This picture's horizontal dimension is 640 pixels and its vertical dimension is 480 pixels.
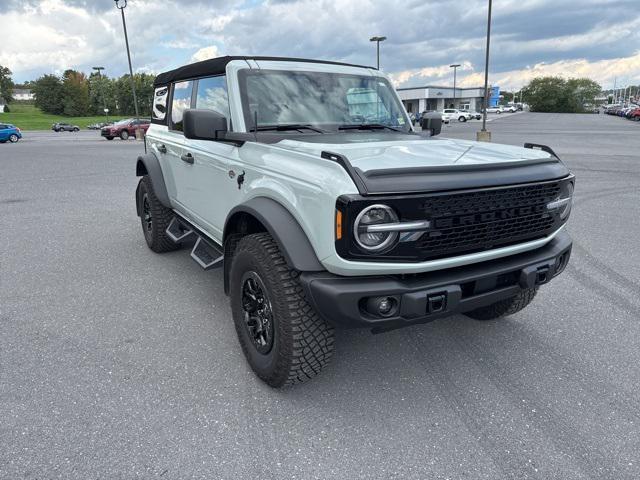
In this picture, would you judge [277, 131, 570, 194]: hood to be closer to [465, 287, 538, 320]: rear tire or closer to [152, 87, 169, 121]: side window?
[465, 287, 538, 320]: rear tire

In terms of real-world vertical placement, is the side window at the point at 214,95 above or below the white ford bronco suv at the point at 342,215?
above

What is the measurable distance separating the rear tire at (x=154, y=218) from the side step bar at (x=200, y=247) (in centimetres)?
10

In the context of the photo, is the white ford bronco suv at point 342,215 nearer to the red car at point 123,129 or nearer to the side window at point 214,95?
the side window at point 214,95

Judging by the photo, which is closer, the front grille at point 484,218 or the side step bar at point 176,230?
the front grille at point 484,218

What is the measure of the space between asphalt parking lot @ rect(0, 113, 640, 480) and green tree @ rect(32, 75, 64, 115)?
10203 centimetres

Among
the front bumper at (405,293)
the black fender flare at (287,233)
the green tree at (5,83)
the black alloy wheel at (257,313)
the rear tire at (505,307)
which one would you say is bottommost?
the rear tire at (505,307)

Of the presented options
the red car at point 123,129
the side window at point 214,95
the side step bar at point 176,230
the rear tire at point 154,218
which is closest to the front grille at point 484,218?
the side window at point 214,95

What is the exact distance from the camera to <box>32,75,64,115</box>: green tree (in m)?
90.9

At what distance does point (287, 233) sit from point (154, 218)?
126 inches

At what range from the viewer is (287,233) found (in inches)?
96.9

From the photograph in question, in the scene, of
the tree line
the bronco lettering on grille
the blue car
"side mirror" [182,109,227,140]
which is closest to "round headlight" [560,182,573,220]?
the bronco lettering on grille

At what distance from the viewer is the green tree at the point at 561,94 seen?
105m

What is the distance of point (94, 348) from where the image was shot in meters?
3.34

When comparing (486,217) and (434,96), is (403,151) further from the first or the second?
(434,96)
